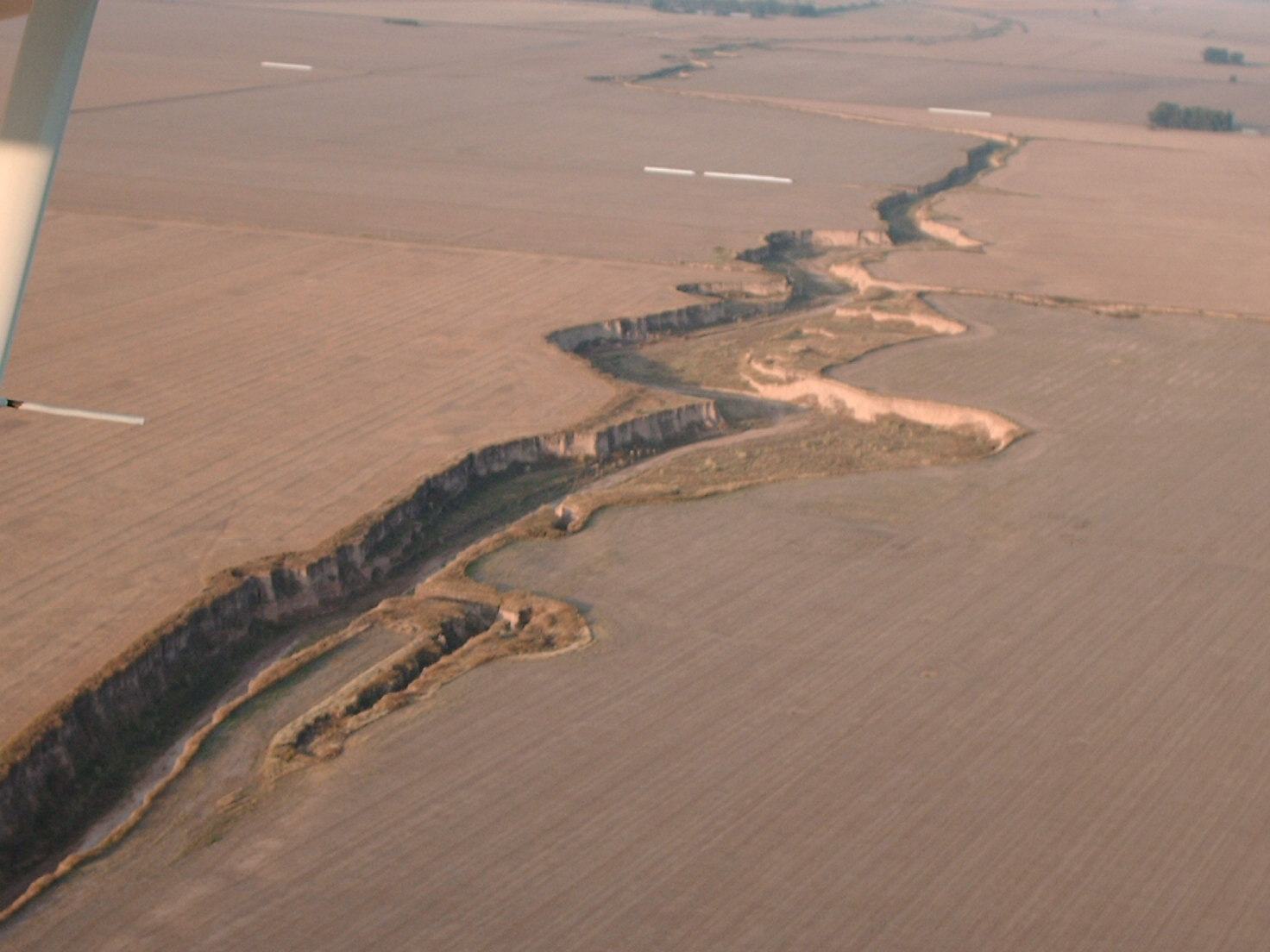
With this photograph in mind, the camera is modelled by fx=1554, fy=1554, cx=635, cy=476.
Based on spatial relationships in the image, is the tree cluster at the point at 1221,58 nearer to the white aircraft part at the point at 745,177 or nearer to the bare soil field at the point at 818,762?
the white aircraft part at the point at 745,177

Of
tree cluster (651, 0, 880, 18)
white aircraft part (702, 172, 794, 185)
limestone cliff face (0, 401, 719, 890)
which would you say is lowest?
limestone cliff face (0, 401, 719, 890)

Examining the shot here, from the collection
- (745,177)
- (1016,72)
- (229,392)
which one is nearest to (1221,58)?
(1016,72)

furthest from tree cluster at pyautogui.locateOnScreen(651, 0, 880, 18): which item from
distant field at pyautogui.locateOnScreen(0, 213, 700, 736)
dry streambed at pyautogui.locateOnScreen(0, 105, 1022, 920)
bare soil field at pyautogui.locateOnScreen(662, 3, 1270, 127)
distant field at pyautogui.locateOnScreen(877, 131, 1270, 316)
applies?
dry streambed at pyautogui.locateOnScreen(0, 105, 1022, 920)

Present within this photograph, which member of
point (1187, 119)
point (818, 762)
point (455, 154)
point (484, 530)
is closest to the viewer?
point (818, 762)

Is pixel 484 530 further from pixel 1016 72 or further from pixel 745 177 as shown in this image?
pixel 1016 72

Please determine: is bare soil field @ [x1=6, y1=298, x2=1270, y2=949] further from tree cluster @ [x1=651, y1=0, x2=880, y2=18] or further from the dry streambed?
tree cluster @ [x1=651, y1=0, x2=880, y2=18]
